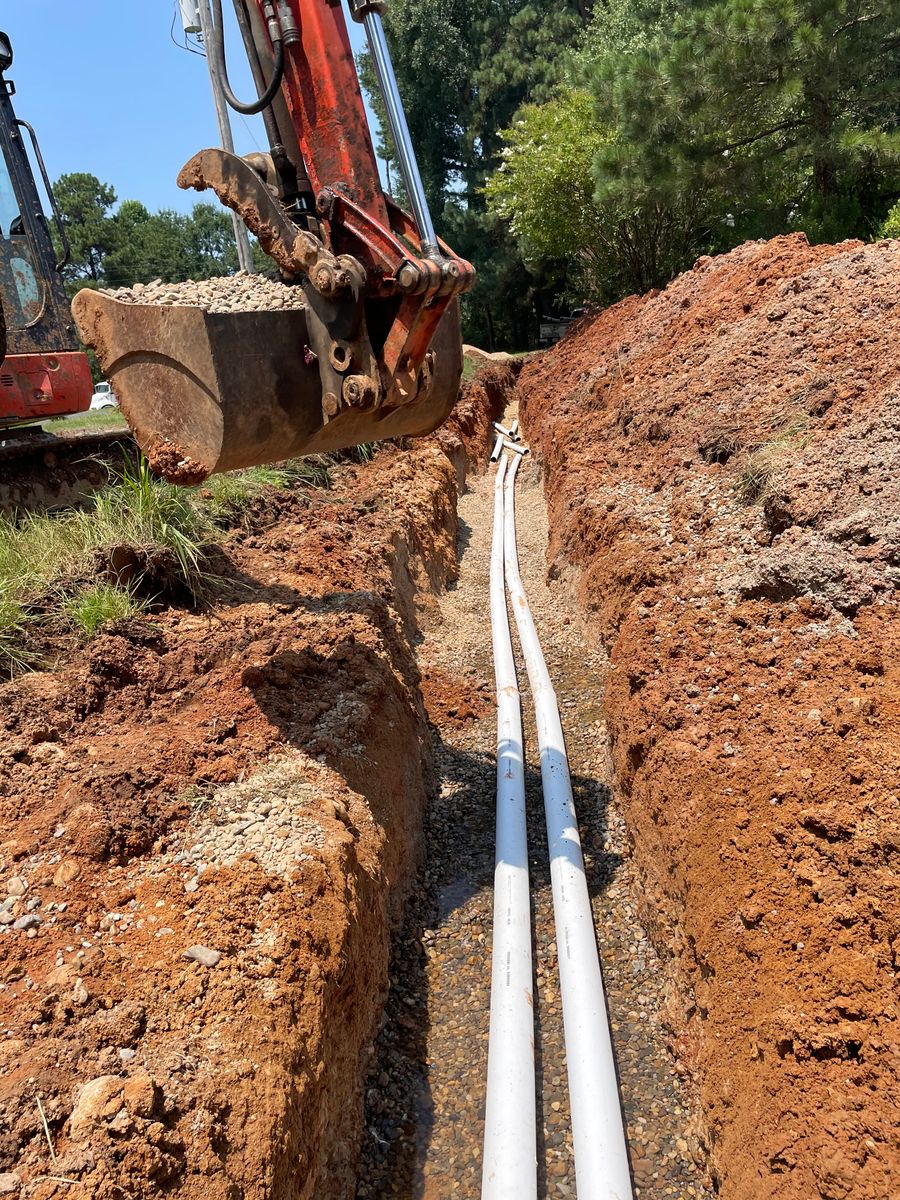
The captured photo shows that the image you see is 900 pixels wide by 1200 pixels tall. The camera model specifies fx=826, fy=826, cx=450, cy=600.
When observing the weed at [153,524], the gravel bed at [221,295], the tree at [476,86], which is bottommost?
the weed at [153,524]

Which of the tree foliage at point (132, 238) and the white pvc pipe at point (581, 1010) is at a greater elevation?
the tree foliage at point (132, 238)

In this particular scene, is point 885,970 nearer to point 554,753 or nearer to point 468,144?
point 554,753

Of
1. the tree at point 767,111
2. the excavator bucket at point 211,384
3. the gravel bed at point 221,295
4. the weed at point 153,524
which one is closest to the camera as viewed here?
the excavator bucket at point 211,384

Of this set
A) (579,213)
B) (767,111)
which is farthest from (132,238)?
(767,111)

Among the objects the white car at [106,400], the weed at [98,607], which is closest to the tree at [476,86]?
the white car at [106,400]

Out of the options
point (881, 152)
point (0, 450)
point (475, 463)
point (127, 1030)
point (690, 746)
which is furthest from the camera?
point (475, 463)

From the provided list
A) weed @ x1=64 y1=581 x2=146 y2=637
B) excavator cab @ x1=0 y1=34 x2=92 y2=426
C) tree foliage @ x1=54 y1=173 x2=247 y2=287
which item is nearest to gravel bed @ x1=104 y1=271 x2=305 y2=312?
weed @ x1=64 y1=581 x2=146 y2=637

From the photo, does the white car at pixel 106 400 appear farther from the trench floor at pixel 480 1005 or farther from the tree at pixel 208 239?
the tree at pixel 208 239

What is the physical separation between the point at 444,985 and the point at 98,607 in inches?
99.5

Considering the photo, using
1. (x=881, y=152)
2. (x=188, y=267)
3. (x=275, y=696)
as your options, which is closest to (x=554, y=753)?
(x=275, y=696)

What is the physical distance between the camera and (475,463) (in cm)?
1365

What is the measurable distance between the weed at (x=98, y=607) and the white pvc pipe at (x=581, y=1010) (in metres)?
2.42

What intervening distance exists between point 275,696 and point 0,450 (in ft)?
13.7

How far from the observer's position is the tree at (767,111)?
992 centimetres
